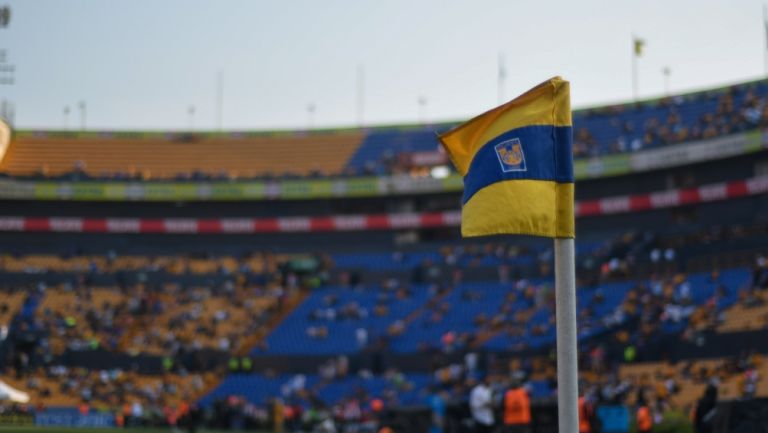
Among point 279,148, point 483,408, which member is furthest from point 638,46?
point 483,408

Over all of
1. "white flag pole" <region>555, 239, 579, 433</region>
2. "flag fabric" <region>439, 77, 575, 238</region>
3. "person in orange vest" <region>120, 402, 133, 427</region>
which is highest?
"flag fabric" <region>439, 77, 575, 238</region>

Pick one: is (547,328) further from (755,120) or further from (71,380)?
(71,380)

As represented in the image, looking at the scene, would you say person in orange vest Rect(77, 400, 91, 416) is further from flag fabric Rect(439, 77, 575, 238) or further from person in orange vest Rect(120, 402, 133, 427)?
flag fabric Rect(439, 77, 575, 238)

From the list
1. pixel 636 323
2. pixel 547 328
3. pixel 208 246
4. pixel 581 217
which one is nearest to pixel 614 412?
pixel 636 323

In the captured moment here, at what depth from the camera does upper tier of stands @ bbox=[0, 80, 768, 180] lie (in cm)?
6066

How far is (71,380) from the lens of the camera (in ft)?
166

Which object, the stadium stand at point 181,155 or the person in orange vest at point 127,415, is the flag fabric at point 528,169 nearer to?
the person in orange vest at point 127,415

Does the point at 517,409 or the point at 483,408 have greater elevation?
the point at 517,409

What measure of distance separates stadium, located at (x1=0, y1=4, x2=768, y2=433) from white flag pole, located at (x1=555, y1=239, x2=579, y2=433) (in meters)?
17.7

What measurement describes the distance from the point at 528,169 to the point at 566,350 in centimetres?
142

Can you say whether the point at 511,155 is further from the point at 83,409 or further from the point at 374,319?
the point at 374,319

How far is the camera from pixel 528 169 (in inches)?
332

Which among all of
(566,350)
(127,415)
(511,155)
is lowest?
(127,415)

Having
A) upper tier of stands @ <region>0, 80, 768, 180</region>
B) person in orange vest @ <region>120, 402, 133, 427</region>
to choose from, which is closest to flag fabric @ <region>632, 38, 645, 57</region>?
upper tier of stands @ <region>0, 80, 768, 180</region>
